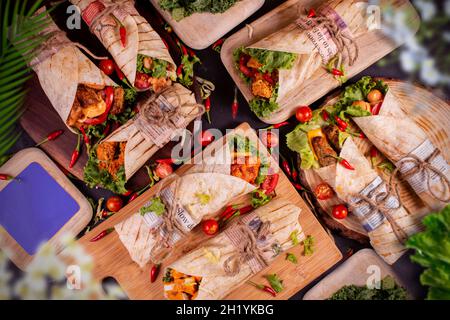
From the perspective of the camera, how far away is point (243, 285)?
381cm

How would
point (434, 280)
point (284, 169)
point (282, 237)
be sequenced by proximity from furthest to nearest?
point (284, 169) → point (282, 237) → point (434, 280)

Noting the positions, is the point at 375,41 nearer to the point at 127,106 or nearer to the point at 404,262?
the point at 404,262

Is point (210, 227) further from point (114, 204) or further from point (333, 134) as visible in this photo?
point (333, 134)

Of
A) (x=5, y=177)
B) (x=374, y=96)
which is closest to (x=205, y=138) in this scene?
(x=374, y=96)

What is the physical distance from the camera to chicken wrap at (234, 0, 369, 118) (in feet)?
11.6

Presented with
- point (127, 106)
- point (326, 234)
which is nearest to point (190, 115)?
point (127, 106)

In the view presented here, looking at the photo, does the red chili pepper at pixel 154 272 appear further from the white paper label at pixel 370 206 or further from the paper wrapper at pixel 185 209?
the white paper label at pixel 370 206

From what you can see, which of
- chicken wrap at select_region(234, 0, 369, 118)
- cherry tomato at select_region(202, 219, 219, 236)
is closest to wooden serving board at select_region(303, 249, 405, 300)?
cherry tomato at select_region(202, 219, 219, 236)

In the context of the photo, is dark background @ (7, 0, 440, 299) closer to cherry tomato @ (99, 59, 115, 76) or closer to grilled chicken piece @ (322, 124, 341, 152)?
grilled chicken piece @ (322, 124, 341, 152)

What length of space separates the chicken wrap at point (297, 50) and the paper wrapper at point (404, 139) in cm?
56

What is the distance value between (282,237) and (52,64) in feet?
7.75

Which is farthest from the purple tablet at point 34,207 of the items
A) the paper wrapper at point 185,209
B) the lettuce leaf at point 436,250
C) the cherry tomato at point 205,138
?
the lettuce leaf at point 436,250

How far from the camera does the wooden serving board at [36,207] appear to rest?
3822 millimetres

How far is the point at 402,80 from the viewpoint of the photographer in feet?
12.4
